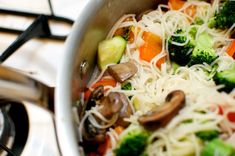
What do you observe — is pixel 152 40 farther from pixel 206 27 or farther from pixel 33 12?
pixel 33 12

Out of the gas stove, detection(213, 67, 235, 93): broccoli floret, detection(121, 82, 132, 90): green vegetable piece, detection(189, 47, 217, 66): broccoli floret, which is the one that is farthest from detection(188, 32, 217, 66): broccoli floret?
the gas stove

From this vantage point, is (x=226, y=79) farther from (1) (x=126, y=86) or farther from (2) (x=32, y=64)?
(2) (x=32, y=64)

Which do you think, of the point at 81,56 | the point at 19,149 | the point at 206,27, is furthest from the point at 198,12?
the point at 19,149

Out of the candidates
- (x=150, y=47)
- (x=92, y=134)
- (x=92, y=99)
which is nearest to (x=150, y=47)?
(x=150, y=47)

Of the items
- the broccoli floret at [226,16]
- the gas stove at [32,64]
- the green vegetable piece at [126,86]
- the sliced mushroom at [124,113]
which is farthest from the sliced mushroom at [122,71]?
the broccoli floret at [226,16]

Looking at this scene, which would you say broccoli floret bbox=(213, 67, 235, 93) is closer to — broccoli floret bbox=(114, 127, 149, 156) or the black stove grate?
broccoli floret bbox=(114, 127, 149, 156)

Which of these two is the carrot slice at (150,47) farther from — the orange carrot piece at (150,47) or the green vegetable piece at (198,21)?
the green vegetable piece at (198,21)
